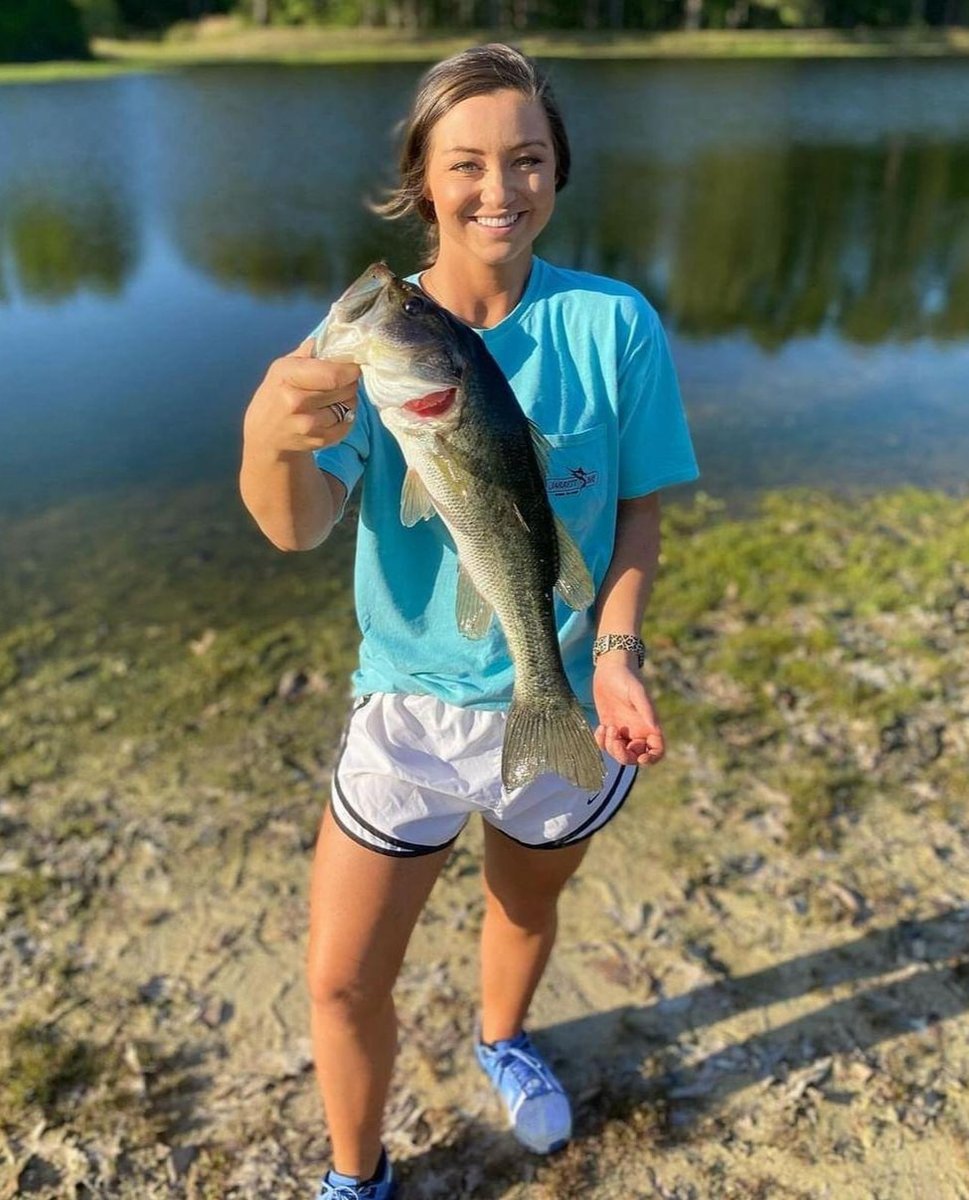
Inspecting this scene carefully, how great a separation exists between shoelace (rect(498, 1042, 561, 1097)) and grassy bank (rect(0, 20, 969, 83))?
193 ft

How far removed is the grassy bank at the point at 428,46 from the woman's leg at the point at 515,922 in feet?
193

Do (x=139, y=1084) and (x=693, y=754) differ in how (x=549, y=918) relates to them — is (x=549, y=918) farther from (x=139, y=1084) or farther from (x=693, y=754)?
(x=693, y=754)

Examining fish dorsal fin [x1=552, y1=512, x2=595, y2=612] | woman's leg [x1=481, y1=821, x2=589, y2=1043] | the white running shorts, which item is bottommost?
woman's leg [x1=481, y1=821, x2=589, y2=1043]

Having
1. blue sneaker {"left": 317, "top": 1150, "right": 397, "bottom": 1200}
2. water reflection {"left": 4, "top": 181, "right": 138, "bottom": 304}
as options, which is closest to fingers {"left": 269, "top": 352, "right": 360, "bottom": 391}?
blue sneaker {"left": 317, "top": 1150, "right": 397, "bottom": 1200}

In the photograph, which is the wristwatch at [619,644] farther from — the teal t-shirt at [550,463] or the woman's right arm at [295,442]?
the woman's right arm at [295,442]

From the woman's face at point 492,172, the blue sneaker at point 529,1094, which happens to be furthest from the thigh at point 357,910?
the woman's face at point 492,172

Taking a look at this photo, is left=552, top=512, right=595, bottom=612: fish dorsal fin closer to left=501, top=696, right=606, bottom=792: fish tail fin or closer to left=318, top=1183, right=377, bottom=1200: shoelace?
left=501, top=696, right=606, bottom=792: fish tail fin

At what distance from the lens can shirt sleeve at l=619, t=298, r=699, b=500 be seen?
229 centimetres

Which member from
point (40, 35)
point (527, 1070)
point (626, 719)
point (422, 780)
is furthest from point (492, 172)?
point (40, 35)

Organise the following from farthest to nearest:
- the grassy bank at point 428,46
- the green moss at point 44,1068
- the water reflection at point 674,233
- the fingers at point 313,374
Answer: the grassy bank at point 428,46 → the water reflection at point 674,233 → the green moss at point 44,1068 → the fingers at point 313,374

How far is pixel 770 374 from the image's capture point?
11.2m

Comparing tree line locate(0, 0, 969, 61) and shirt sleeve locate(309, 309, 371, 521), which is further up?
shirt sleeve locate(309, 309, 371, 521)

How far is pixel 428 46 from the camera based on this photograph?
5925cm

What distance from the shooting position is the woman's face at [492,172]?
2.14 metres
